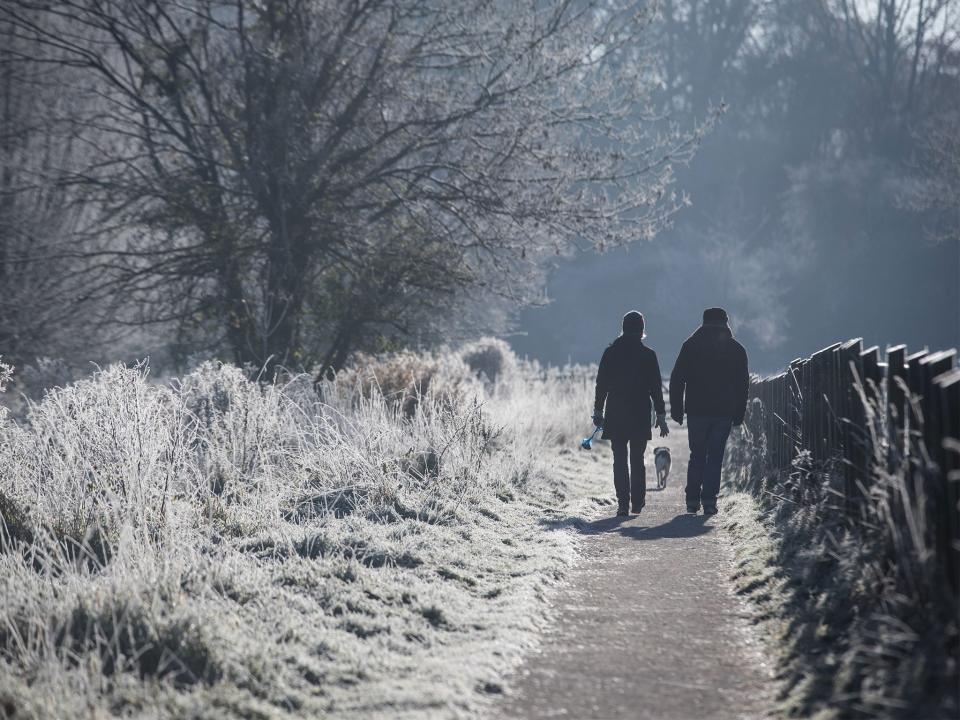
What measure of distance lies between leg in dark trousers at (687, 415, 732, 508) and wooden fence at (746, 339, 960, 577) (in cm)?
58

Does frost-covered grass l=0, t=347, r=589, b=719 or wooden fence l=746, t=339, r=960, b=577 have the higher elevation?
wooden fence l=746, t=339, r=960, b=577

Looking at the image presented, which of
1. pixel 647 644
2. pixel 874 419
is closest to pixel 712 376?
pixel 874 419

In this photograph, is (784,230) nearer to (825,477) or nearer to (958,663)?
(825,477)

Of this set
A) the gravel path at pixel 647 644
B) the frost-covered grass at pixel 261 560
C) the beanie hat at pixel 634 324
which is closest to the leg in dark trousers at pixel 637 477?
the frost-covered grass at pixel 261 560

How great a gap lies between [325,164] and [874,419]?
11104mm

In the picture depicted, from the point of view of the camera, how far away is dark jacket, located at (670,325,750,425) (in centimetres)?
1128

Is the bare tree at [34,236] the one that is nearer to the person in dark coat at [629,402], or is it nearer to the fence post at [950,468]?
the person in dark coat at [629,402]

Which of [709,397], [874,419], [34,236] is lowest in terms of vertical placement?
[874,419]

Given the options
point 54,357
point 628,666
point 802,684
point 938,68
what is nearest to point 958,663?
point 802,684

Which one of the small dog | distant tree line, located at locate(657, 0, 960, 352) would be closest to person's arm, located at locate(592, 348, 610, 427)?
the small dog

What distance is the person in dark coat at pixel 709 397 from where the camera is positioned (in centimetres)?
1129

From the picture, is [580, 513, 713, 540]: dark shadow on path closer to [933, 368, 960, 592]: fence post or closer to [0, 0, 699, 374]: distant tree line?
[933, 368, 960, 592]: fence post

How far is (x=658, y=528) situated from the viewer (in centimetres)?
1059

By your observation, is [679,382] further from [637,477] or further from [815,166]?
[815,166]
